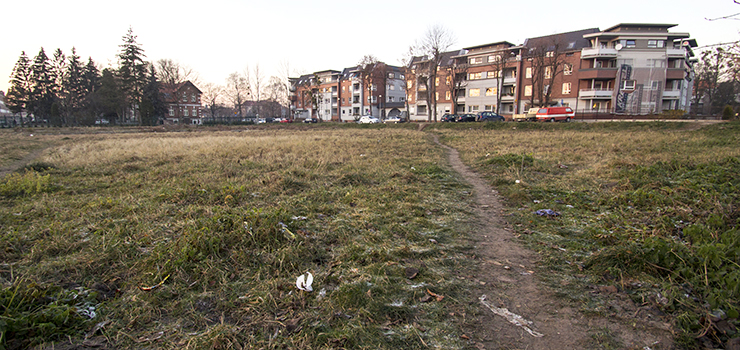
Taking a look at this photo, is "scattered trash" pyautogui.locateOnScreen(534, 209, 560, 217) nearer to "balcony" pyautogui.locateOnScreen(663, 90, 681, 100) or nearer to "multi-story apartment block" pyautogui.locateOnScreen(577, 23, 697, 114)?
"multi-story apartment block" pyautogui.locateOnScreen(577, 23, 697, 114)

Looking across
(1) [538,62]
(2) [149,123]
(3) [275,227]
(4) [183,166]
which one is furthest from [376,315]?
(2) [149,123]

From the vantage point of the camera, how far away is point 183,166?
10797 mm

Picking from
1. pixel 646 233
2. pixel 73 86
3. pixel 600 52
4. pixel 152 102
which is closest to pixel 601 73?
pixel 600 52

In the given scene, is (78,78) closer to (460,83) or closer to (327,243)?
(460,83)

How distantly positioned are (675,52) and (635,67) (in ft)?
17.1

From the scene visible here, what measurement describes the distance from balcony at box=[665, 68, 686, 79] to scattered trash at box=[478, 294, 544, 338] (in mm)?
66305

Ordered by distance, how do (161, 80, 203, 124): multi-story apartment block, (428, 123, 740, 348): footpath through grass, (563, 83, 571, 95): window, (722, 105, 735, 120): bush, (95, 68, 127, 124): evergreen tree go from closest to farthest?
(428, 123, 740, 348): footpath through grass, (722, 105, 735, 120): bush, (563, 83, 571, 95): window, (95, 68, 127, 124): evergreen tree, (161, 80, 203, 124): multi-story apartment block

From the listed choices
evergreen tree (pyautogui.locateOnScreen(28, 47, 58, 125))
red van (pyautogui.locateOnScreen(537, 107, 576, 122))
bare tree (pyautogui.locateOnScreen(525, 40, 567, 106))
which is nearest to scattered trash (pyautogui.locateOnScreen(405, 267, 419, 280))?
red van (pyautogui.locateOnScreen(537, 107, 576, 122))

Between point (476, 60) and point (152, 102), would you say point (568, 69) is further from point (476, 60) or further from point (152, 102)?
point (152, 102)

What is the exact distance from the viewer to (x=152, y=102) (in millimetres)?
60500

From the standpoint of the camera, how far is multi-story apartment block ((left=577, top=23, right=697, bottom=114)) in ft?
163

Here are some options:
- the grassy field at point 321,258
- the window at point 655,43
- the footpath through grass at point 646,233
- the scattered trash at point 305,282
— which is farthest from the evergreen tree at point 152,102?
the window at point 655,43

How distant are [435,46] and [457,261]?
2099 inches

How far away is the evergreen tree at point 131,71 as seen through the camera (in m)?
56.4
